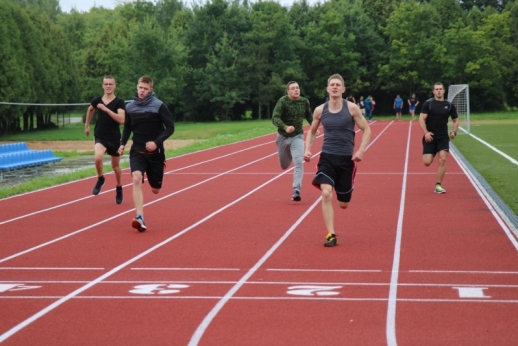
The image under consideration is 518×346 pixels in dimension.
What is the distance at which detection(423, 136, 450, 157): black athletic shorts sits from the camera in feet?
55.0

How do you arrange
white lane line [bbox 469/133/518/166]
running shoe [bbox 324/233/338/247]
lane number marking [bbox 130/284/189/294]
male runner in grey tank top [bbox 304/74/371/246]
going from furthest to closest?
white lane line [bbox 469/133/518/166]
male runner in grey tank top [bbox 304/74/371/246]
running shoe [bbox 324/233/338/247]
lane number marking [bbox 130/284/189/294]

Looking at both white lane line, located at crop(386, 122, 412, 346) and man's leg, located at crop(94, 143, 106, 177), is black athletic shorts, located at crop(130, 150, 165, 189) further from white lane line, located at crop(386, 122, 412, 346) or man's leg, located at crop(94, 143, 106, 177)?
white lane line, located at crop(386, 122, 412, 346)

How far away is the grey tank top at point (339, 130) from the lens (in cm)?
1103

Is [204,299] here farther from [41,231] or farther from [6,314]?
[41,231]

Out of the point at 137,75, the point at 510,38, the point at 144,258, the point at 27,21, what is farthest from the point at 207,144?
the point at 510,38

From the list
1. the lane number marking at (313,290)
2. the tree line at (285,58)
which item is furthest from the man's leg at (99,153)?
the tree line at (285,58)

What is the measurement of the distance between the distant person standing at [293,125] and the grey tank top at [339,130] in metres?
4.25

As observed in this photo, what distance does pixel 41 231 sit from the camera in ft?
41.2

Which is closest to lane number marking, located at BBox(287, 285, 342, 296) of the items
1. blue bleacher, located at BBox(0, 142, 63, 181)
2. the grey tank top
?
the grey tank top

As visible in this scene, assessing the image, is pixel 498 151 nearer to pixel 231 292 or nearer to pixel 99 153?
pixel 99 153

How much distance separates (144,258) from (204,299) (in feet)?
7.90

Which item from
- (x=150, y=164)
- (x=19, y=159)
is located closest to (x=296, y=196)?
(x=150, y=164)

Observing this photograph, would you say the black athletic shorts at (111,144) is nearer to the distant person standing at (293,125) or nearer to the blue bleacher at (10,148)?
the distant person standing at (293,125)

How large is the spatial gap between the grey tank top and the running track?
3.64 ft
